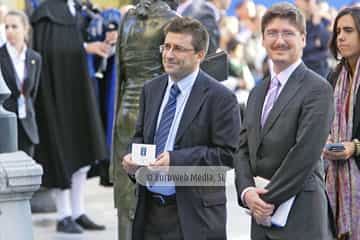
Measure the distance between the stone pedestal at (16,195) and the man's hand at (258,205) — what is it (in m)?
1.43

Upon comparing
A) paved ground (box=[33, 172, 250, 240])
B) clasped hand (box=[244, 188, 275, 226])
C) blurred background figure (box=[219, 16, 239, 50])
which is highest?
clasped hand (box=[244, 188, 275, 226])

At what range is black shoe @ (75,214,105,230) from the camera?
30.7 feet

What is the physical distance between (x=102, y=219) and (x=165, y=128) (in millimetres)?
4432

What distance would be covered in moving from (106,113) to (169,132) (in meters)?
4.68

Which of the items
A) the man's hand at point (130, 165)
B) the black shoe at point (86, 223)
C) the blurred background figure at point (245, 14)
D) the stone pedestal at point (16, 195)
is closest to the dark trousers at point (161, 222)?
the man's hand at point (130, 165)

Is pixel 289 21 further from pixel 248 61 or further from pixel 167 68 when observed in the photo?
pixel 248 61

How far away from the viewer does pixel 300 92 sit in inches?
202

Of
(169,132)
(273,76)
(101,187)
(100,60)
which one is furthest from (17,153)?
(101,187)

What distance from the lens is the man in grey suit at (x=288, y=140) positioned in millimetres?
5047

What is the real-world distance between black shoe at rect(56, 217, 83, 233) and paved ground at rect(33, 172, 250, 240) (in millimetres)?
69

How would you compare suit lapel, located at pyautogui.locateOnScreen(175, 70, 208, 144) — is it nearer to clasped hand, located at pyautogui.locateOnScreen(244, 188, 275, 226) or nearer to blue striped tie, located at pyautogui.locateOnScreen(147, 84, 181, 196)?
blue striped tie, located at pyautogui.locateOnScreen(147, 84, 181, 196)

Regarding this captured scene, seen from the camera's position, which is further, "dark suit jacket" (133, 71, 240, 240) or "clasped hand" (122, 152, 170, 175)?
"dark suit jacket" (133, 71, 240, 240)

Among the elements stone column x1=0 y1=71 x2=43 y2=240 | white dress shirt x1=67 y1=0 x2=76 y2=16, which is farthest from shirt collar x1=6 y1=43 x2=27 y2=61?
stone column x1=0 y1=71 x2=43 y2=240

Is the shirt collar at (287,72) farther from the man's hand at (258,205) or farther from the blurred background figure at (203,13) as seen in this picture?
the blurred background figure at (203,13)
